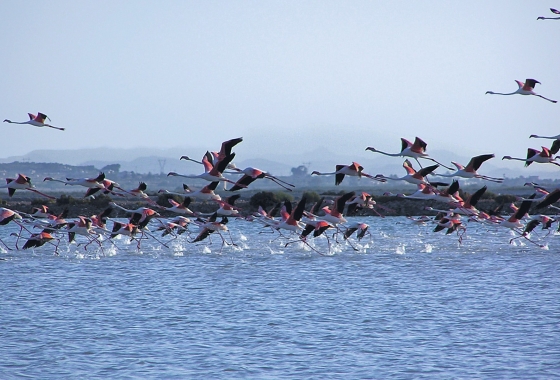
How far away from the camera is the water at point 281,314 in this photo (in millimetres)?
9984

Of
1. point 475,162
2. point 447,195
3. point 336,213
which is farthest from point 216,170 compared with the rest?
point 447,195

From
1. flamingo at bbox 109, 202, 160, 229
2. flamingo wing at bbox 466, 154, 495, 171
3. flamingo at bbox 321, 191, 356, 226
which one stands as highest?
flamingo wing at bbox 466, 154, 495, 171

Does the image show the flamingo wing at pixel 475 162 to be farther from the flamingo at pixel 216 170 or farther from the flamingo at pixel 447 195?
the flamingo at pixel 216 170

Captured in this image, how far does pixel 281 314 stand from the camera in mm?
13148

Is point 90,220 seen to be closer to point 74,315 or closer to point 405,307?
point 74,315

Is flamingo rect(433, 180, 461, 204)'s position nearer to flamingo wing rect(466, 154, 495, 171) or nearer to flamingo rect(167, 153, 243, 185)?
flamingo wing rect(466, 154, 495, 171)

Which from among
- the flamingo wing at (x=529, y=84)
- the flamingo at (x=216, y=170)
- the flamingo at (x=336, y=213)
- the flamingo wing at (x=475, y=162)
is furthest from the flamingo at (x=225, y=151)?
the flamingo wing at (x=529, y=84)

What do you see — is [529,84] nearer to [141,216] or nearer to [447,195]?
[447,195]

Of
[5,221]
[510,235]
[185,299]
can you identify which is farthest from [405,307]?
[510,235]

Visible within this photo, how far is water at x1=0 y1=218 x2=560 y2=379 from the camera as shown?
9984 millimetres

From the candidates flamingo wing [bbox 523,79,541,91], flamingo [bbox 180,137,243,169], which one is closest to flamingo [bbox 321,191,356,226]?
flamingo [bbox 180,137,243,169]

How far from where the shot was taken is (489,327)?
39.7ft

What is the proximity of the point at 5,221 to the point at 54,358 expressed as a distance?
8.27m

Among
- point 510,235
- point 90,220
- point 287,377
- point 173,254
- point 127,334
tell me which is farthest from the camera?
point 510,235
